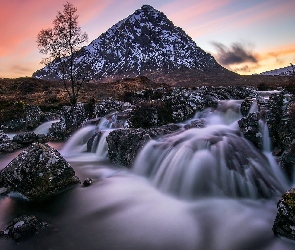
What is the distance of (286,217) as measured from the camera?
5.94 m

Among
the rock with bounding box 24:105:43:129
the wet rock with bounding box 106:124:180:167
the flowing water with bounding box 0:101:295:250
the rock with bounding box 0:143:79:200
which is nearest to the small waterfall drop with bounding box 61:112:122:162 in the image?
the wet rock with bounding box 106:124:180:167

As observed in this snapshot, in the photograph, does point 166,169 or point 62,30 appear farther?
point 62,30

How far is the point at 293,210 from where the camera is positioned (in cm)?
570

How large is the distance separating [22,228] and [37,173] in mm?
2394

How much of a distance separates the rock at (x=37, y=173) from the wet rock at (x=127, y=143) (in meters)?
3.48

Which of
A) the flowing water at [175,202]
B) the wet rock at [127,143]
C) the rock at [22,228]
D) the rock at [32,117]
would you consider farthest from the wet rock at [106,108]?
the rock at [22,228]

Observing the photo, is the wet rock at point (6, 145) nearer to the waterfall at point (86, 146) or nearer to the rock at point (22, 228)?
the waterfall at point (86, 146)

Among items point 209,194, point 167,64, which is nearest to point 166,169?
point 209,194

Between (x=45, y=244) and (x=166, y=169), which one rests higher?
(x=166, y=169)

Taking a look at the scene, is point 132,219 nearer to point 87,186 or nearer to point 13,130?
point 87,186

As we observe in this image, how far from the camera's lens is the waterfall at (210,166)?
8617 millimetres

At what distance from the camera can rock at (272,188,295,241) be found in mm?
5781

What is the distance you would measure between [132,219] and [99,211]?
4.17ft

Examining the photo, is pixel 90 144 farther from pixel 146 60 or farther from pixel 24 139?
pixel 146 60
